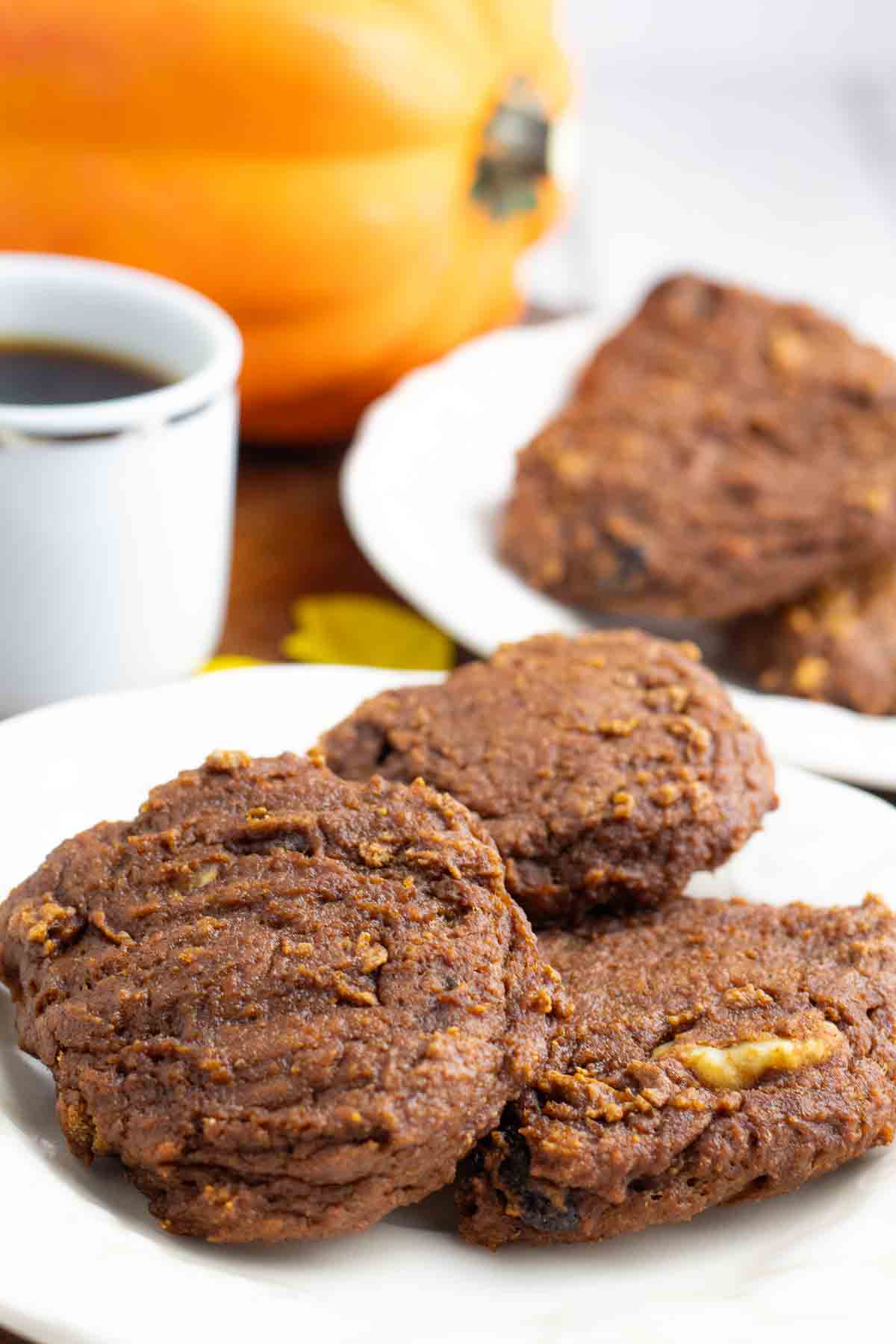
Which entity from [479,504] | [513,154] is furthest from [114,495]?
[513,154]

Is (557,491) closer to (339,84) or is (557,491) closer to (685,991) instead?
(339,84)

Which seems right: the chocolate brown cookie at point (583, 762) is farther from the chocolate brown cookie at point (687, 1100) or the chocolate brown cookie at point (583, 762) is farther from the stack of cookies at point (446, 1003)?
the chocolate brown cookie at point (687, 1100)

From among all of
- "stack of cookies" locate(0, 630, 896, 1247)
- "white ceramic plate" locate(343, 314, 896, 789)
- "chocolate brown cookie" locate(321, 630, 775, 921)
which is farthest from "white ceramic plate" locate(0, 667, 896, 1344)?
"white ceramic plate" locate(343, 314, 896, 789)

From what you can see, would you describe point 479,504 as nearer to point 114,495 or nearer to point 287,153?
point 287,153

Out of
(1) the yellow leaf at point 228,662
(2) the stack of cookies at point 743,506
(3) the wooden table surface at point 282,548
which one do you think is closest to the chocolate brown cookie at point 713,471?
(2) the stack of cookies at point 743,506

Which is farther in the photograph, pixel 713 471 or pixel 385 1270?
pixel 713 471

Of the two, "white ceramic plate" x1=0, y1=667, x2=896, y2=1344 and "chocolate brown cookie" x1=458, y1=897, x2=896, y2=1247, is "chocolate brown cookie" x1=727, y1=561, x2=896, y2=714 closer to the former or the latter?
"chocolate brown cookie" x1=458, y1=897, x2=896, y2=1247

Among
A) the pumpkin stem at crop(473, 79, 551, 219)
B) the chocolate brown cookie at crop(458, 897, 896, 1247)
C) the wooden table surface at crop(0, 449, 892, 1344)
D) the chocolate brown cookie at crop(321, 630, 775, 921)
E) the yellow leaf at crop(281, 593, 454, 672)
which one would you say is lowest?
the wooden table surface at crop(0, 449, 892, 1344)
